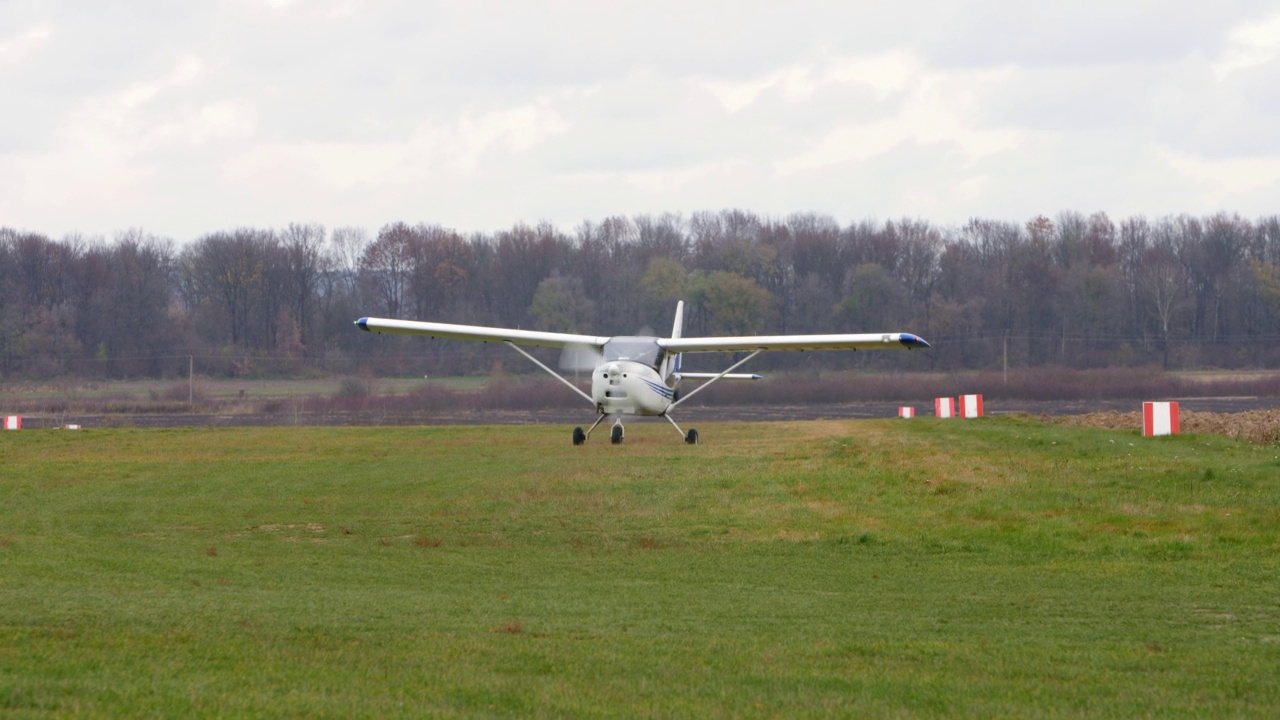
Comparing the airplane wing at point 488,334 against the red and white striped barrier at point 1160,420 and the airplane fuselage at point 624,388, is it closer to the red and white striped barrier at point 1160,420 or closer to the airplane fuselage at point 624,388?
the airplane fuselage at point 624,388

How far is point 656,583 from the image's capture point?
10.7 metres

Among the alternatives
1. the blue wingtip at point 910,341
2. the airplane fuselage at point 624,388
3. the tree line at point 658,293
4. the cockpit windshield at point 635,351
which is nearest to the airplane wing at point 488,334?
the cockpit windshield at point 635,351

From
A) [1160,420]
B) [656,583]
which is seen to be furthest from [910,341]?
[656,583]

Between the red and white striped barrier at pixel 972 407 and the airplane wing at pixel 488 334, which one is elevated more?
the airplane wing at pixel 488 334

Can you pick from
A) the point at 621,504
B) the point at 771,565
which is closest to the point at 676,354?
the point at 621,504

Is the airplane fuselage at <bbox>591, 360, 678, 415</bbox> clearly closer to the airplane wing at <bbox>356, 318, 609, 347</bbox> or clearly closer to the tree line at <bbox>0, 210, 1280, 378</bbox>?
the airplane wing at <bbox>356, 318, 609, 347</bbox>

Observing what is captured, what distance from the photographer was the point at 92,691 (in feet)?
18.9

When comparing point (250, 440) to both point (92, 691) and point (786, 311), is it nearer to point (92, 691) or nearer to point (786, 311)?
point (92, 691)

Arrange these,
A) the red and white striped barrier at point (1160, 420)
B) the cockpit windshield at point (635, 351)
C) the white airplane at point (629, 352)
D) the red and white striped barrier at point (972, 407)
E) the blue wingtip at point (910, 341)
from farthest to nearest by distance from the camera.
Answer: the red and white striped barrier at point (972, 407)
the cockpit windshield at point (635, 351)
the white airplane at point (629, 352)
the blue wingtip at point (910, 341)
the red and white striped barrier at point (1160, 420)

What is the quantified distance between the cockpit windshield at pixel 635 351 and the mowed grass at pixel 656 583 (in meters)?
4.70

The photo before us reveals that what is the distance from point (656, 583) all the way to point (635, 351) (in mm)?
17048

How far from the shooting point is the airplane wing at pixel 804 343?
24.4 metres

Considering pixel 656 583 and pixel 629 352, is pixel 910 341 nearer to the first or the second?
pixel 629 352

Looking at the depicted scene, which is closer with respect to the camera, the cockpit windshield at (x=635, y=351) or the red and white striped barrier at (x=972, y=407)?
the cockpit windshield at (x=635, y=351)
